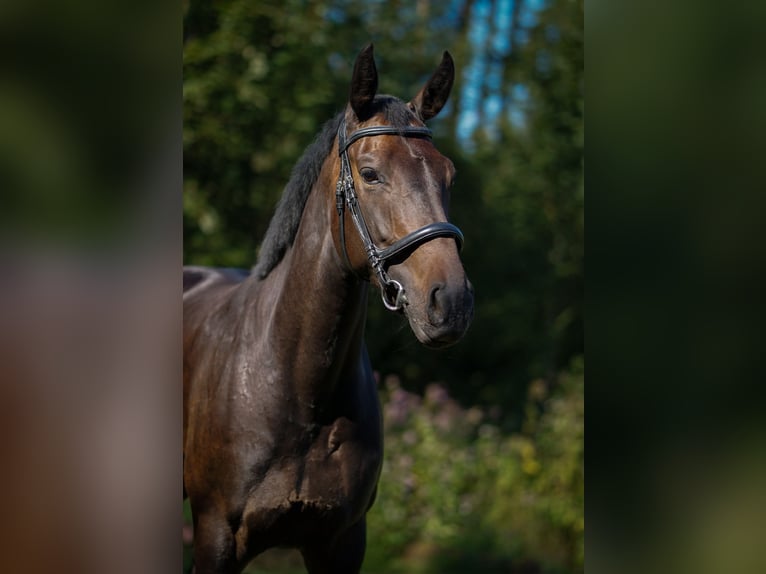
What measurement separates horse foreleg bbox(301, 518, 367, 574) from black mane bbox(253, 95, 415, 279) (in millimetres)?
998

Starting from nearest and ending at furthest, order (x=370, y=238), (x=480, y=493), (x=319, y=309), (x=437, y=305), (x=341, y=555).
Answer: (x=437, y=305)
(x=370, y=238)
(x=319, y=309)
(x=341, y=555)
(x=480, y=493)

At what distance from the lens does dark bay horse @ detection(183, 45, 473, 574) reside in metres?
2.34

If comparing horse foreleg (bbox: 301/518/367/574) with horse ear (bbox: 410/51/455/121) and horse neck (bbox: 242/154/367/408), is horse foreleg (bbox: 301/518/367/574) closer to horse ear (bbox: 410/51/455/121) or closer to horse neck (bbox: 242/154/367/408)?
horse neck (bbox: 242/154/367/408)

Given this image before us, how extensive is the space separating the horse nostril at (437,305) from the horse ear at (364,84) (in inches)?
27.7

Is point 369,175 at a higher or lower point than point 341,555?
higher

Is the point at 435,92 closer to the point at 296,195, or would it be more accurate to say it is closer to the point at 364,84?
the point at 364,84

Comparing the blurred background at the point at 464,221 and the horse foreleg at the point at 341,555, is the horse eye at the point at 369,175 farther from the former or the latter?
the blurred background at the point at 464,221

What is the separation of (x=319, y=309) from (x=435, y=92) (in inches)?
31.8

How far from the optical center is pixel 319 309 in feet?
8.55

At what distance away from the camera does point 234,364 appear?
2.83 m

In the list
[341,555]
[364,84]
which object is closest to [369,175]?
[364,84]

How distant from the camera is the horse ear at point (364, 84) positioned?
2.37 meters

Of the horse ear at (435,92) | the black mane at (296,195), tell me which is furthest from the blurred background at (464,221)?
the horse ear at (435,92)
